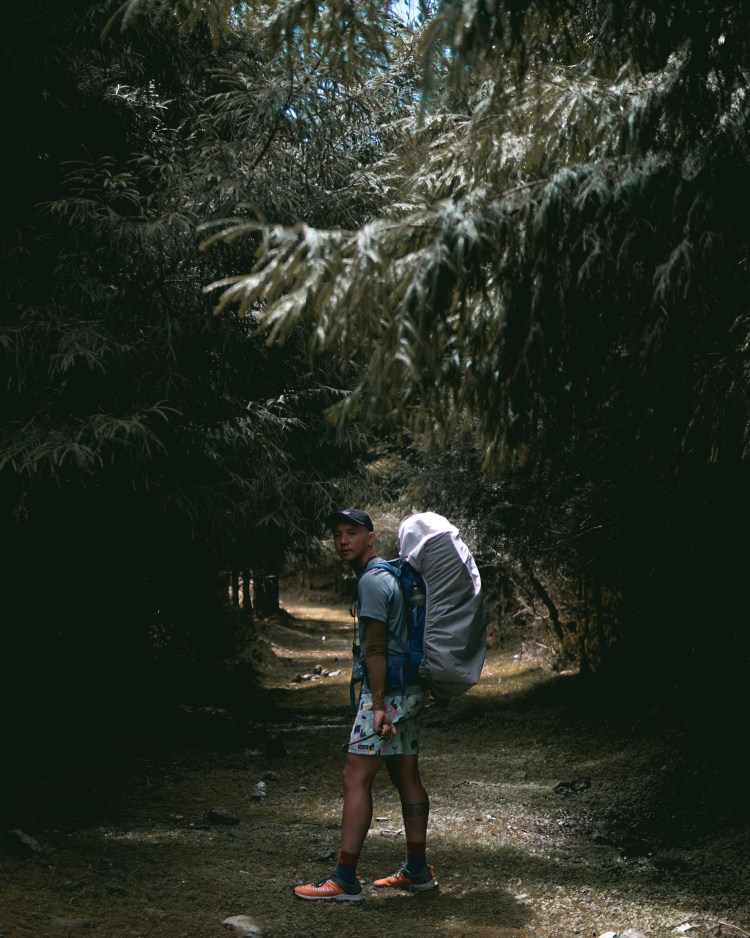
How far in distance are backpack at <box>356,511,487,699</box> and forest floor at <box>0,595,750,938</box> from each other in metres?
1.12

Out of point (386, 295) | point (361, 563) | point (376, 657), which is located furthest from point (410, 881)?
point (386, 295)

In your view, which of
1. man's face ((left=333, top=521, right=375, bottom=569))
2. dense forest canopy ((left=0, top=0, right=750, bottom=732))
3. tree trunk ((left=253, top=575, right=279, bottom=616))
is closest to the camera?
dense forest canopy ((left=0, top=0, right=750, bottom=732))

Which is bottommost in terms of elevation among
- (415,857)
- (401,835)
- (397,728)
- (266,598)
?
(266,598)

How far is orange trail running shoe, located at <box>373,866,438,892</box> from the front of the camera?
509 centimetres

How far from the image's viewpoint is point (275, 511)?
908cm

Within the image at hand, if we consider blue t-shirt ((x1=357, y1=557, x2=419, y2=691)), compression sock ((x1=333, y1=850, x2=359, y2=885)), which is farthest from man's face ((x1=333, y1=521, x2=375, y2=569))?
compression sock ((x1=333, y1=850, x2=359, y2=885))

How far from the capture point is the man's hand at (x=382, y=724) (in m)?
4.74

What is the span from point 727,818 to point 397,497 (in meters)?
7.07

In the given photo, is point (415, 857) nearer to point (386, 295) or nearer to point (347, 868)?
point (347, 868)

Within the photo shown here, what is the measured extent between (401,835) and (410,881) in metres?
1.38

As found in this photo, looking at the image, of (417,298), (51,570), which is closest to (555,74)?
(417,298)

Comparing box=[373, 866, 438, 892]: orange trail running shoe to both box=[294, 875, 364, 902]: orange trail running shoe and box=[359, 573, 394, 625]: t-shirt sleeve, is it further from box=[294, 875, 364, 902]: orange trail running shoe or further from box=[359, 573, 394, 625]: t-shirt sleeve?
box=[359, 573, 394, 625]: t-shirt sleeve

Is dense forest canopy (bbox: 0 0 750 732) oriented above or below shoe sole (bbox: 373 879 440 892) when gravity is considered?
above

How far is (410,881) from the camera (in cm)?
510
